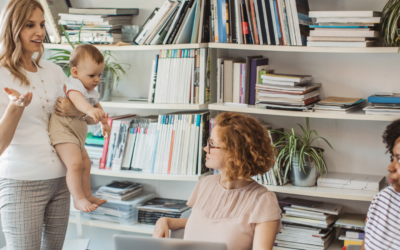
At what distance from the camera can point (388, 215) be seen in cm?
141

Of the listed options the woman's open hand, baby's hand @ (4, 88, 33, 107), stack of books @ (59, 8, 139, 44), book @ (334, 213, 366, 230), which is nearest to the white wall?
book @ (334, 213, 366, 230)

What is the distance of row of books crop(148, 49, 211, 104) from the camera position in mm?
2453

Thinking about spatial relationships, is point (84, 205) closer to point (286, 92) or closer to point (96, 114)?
point (96, 114)

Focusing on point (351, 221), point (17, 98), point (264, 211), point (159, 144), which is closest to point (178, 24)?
point (159, 144)

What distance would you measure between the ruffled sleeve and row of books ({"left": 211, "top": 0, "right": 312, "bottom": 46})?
3.25ft

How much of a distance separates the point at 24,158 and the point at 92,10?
1319 mm

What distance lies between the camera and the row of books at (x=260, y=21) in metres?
2.19

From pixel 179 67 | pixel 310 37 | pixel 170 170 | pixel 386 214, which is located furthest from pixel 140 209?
pixel 386 214

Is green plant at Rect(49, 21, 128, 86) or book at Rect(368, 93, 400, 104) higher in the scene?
green plant at Rect(49, 21, 128, 86)

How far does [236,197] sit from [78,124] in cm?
76

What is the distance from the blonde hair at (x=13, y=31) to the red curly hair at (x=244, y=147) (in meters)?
0.83

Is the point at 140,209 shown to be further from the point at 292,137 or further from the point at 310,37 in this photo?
the point at 310,37

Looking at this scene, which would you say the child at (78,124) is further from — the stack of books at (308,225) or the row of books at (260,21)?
the stack of books at (308,225)

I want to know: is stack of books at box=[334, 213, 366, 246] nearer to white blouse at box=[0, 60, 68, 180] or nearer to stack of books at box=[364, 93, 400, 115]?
stack of books at box=[364, 93, 400, 115]
